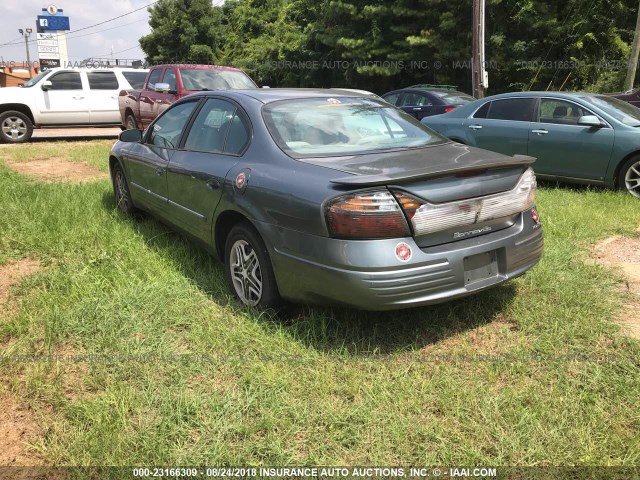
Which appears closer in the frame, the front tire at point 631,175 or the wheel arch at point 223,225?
the wheel arch at point 223,225

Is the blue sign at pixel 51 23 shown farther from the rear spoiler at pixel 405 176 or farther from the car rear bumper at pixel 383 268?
the rear spoiler at pixel 405 176

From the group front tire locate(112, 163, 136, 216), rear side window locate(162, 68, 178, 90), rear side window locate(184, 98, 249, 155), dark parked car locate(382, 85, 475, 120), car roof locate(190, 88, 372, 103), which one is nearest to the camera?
rear side window locate(184, 98, 249, 155)

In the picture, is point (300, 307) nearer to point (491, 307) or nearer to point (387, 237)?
point (387, 237)

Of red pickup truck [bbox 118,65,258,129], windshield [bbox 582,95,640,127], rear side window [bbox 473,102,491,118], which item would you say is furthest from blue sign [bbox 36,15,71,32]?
windshield [bbox 582,95,640,127]

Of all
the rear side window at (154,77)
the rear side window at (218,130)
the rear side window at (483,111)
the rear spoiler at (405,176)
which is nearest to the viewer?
the rear spoiler at (405,176)

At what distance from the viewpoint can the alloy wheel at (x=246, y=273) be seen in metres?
3.49

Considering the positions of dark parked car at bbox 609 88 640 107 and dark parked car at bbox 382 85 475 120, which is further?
dark parked car at bbox 382 85 475 120

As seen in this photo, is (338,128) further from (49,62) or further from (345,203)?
(49,62)

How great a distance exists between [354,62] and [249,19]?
1794cm

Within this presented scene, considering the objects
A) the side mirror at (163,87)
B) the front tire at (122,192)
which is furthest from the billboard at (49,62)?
the front tire at (122,192)

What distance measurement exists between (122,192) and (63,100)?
9.11 m

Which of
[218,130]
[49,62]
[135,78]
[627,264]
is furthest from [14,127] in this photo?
[49,62]

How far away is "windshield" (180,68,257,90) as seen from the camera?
1032 cm

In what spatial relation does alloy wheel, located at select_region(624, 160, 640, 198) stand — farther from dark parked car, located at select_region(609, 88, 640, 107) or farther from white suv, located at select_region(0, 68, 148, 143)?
white suv, located at select_region(0, 68, 148, 143)
